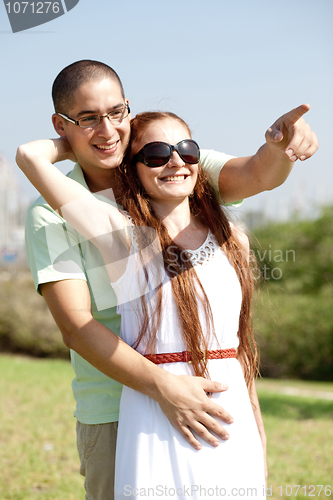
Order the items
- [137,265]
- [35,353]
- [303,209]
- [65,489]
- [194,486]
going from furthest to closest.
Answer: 1. [303,209]
2. [35,353]
3. [65,489]
4. [137,265]
5. [194,486]

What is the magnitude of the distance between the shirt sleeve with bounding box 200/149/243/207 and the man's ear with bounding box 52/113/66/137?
1.98ft

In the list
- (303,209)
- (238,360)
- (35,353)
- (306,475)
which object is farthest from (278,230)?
(238,360)

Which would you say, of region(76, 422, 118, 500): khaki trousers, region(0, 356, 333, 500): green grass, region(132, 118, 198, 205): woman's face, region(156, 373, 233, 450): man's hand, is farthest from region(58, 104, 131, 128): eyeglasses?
region(0, 356, 333, 500): green grass

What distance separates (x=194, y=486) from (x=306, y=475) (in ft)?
10.7

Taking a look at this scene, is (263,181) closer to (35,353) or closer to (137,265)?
(137,265)

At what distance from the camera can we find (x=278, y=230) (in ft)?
62.0

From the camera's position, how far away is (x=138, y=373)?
1580 millimetres

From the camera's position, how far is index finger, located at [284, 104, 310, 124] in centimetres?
145

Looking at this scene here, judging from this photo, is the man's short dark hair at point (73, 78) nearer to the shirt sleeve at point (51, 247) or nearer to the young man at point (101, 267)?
the young man at point (101, 267)

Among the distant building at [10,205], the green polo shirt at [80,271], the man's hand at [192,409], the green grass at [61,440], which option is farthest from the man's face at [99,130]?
the green grass at [61,440]

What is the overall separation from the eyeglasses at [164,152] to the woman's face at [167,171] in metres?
0.02

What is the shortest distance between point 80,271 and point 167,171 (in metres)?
0.50

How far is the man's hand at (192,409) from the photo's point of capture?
155 cm

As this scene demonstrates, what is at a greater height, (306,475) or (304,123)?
(304,123)
